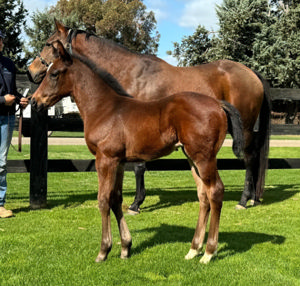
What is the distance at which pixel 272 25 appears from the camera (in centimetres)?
2838

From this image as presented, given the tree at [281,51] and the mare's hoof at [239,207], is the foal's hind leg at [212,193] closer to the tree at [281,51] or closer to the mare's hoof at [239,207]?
the mare's hoof at [239,207]

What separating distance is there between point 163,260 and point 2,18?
3222cm

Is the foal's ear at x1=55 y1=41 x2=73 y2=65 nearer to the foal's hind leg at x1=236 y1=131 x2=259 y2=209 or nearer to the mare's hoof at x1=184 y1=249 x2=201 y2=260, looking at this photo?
the mare's hoof at x1=184 y1=249 x2=201 y2=260

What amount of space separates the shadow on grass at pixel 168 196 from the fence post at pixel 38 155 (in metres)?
0.19

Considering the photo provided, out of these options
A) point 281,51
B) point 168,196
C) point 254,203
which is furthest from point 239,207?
point 281,51

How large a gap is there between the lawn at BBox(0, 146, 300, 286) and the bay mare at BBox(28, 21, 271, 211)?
2.27ft

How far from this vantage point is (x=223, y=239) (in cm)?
430

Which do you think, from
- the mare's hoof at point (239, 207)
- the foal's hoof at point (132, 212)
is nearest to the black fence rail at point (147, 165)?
the mare's hoof at point (239, 207)

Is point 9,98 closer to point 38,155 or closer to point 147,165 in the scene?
point 38,155

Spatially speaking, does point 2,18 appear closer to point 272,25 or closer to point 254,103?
point 272,25

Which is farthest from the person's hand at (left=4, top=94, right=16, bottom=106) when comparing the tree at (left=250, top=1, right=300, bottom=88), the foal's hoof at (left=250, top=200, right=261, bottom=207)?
the tree at (left=250, top=1, right=300, bottom=88)

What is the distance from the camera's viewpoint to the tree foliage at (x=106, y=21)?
116ft

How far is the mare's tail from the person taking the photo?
20.3 feet

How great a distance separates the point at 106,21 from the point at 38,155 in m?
32.0
